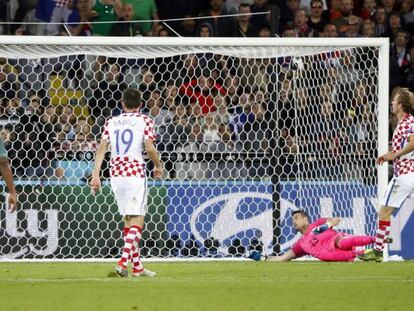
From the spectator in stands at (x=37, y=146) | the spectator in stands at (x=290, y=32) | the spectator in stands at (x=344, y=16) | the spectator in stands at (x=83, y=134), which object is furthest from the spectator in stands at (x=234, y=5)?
the spectator in stands at (x=37, y=146)

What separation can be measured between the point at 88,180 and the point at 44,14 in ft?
15.7

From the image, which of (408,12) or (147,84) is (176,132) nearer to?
(147,84)

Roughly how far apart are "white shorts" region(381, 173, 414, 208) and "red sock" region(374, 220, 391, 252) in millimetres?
225

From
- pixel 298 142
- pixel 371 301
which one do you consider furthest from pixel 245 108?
pixel 371 301

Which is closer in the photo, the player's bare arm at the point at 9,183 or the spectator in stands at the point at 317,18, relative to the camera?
the player's bare arm at the point at 9,183

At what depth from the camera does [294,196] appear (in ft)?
50.0

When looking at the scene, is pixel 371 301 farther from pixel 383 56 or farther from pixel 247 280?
pixel 383 56

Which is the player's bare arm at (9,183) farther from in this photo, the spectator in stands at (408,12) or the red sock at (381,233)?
the spectator in stands at (408,12)

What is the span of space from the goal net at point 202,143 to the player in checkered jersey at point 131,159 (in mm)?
3037

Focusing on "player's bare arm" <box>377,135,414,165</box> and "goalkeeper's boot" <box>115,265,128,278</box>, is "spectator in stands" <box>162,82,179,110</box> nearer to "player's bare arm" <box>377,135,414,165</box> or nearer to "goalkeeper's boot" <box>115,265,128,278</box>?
"player's bare arm" <box>377,135,414,165</box>

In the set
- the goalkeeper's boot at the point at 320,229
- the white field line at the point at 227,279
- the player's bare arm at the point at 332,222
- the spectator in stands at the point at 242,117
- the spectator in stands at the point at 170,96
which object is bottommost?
the white field line at the point at 227,279

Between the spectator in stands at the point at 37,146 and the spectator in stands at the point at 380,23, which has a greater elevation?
the spectator in stands at the point at 380,23

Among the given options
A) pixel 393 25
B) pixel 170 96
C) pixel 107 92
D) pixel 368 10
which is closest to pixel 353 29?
pixel 393 25

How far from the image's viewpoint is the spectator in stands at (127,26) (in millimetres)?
17891
